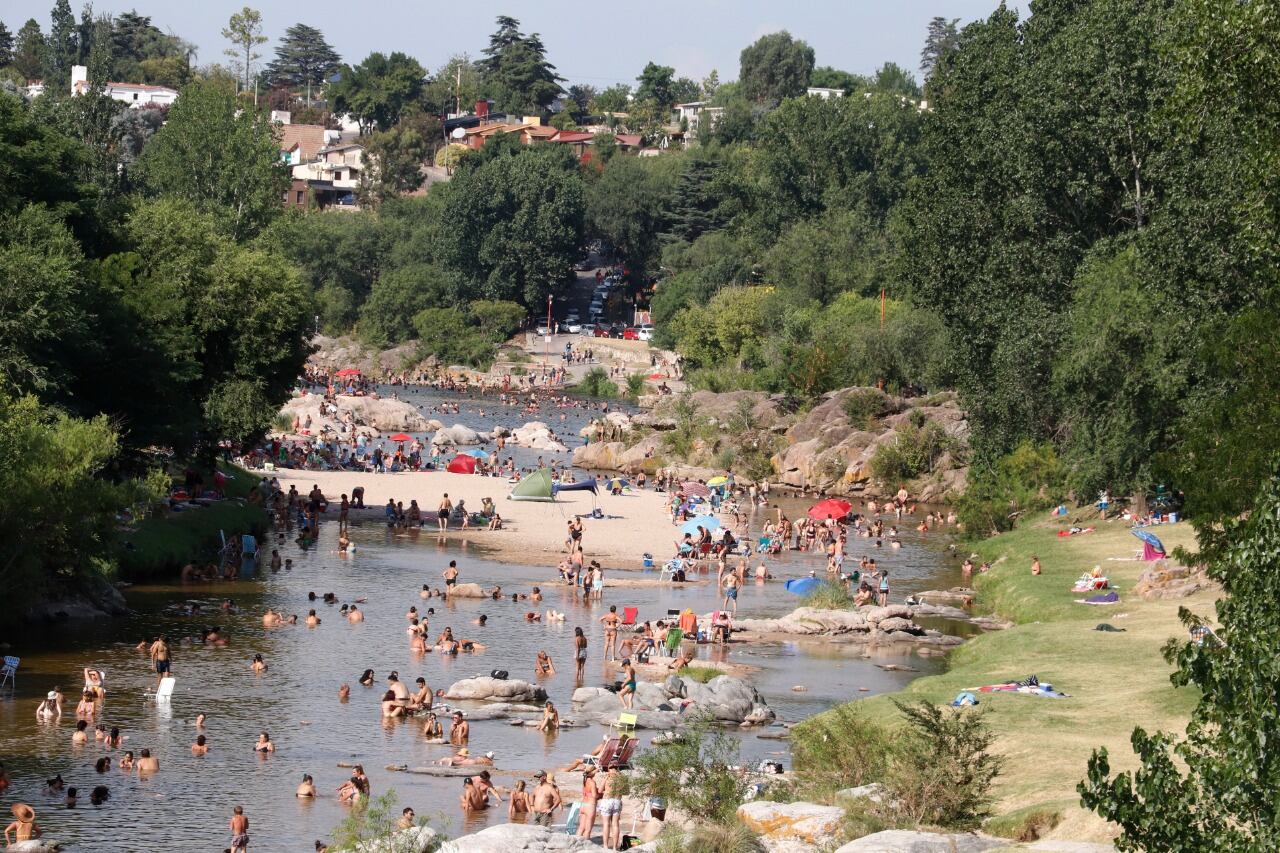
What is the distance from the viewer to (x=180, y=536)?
161 ft

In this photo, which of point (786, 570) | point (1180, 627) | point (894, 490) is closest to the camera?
point (1180, 627)

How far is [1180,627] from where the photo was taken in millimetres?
37875

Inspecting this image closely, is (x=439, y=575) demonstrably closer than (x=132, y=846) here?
No

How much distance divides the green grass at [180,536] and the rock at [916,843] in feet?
97.8

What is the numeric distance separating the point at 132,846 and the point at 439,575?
25486 millimetres

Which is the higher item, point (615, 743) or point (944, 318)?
point (944, 318)

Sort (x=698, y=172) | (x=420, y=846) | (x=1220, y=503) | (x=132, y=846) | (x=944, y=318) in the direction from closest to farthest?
(x=420, y=846), (x=132, y=846), (x=1220, y=503), (x=944, y=318), (x=698, y=172)

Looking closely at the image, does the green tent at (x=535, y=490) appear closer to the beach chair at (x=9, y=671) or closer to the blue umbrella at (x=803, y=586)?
the blue umbrella at (x=803, y=586)

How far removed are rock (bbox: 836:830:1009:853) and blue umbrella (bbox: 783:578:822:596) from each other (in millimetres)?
27102

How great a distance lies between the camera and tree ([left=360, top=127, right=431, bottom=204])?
16012cm

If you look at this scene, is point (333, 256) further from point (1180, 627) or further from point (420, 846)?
point (420, 846)

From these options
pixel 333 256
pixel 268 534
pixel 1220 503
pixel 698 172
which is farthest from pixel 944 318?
pixel 333 256

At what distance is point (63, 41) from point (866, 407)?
141 meters

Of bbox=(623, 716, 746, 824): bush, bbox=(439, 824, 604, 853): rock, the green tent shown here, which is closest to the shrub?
bbox=(623, 716, 746, 824): bush
